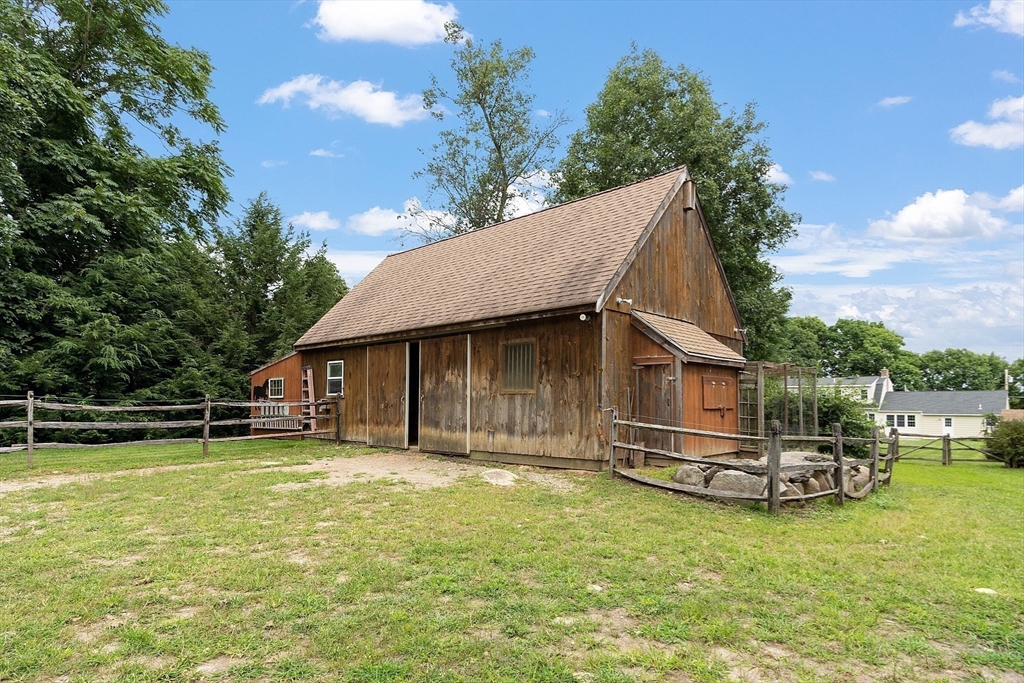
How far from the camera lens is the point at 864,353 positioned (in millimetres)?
67062

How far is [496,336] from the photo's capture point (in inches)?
479

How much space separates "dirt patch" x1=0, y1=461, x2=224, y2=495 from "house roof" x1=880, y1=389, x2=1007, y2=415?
55.5 metres

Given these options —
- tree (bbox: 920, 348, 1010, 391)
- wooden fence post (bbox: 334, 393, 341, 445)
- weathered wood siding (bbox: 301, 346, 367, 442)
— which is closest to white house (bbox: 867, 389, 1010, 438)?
tree (bbox: 920, 348, 1010, 391)

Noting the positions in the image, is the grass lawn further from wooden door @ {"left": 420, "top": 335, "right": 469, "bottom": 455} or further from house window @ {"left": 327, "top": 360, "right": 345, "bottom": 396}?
house window @ {"left": 327, "top": 360, "right": 345, "bottom": 396}

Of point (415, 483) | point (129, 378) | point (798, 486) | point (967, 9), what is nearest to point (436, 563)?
point (415, 483)

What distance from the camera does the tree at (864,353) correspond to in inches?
2633

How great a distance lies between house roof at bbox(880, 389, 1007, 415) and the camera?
46.6m

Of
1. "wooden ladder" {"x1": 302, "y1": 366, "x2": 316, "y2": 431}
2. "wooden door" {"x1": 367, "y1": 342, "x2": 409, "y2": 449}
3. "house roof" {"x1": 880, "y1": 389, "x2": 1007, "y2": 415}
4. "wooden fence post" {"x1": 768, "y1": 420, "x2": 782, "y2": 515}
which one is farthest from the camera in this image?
"house roof" {"x1": 880, "y1": 389, "x2": 1007, "y2": 415}

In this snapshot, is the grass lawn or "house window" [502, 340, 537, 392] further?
"house window" [502, 340, 537, 392]

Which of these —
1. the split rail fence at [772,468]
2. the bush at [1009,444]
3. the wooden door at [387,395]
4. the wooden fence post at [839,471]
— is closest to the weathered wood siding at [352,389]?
the wooden door at [387,395]

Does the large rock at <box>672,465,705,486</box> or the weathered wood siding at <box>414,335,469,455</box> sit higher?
the weathered wood siding at <box>414,335,469,455</box>

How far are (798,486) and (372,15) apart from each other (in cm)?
1903

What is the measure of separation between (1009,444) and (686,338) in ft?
38.0

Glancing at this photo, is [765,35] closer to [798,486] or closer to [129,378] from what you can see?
[798,486]
